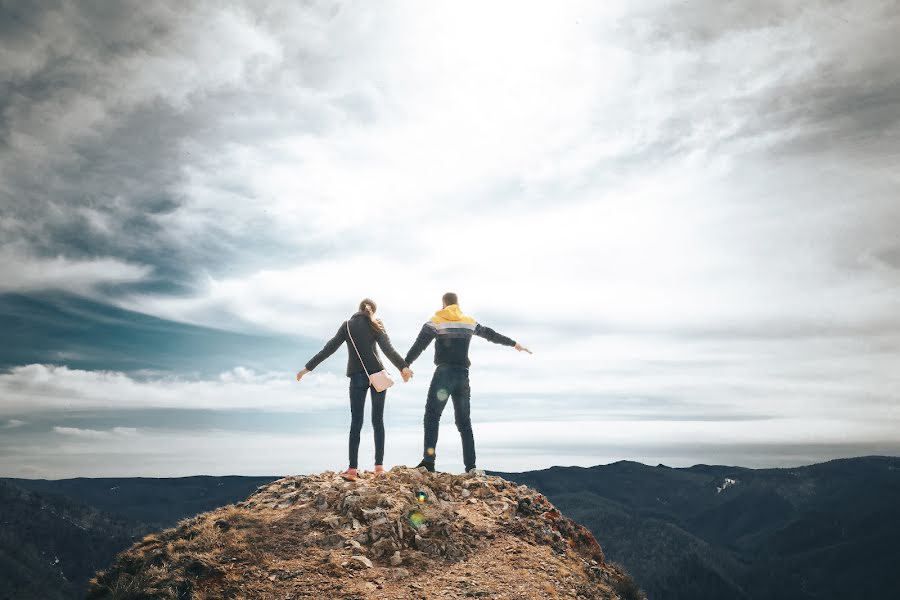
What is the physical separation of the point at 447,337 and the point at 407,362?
52.2 inches

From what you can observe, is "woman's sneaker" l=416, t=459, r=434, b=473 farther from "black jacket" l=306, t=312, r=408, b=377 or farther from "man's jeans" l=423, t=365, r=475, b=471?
"black jacket" l=306, t=312, r=408, b=377

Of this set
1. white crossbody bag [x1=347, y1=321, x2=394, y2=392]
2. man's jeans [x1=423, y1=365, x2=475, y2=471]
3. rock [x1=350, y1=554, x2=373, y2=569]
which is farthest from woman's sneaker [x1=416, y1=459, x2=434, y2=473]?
rock [x1=350, y1=554, x2=373, y2=569]

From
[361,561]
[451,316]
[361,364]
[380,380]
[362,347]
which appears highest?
[451,316]

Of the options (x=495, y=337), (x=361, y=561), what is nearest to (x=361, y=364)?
(x=495, y=337)

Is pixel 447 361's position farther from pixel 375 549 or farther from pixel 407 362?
pixel 375 549

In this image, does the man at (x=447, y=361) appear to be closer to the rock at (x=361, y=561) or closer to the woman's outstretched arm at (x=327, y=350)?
the woman's outstretched arm at (x=327, y=350)

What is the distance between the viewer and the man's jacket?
1560 cm

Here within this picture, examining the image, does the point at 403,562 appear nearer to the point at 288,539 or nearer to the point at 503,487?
the point at 288,539

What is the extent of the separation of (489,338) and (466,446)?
3233 mm

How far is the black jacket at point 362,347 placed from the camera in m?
15.3

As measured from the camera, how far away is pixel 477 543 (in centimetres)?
1312

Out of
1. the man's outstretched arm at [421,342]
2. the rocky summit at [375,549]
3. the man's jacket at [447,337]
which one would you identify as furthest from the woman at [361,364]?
the rocky summit at [375,549]

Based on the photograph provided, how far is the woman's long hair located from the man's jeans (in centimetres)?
204

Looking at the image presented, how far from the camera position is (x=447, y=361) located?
51.5 feet
